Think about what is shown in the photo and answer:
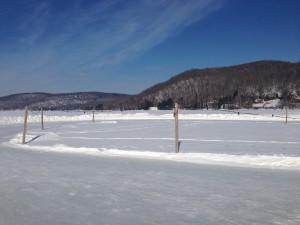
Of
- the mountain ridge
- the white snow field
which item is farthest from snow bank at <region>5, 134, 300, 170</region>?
the mountain ridge

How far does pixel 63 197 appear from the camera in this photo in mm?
5199

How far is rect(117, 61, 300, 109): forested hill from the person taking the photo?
124 metres

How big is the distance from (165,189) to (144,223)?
1.76 metres

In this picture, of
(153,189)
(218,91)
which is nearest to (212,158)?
(153,189)

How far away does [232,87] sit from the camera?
13662 cm

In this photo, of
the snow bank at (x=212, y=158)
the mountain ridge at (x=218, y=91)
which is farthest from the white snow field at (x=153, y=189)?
→ the mountain ridge at (x=218, y=91)

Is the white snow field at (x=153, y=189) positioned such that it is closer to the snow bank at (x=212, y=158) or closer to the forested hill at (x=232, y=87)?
the snow bank at (x=212, y=158)

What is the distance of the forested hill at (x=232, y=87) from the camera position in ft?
405

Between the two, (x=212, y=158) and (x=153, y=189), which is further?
(x=212, y=158)

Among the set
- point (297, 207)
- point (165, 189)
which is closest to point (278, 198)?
point (297, 207)

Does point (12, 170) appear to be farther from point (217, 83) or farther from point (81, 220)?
point (217, 83)

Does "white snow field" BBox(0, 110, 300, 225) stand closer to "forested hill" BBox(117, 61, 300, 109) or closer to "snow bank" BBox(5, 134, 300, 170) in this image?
"snow bank" BBox(5, 134, 300, 170)

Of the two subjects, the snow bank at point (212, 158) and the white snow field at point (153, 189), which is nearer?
the white snow field at point (153, 189)

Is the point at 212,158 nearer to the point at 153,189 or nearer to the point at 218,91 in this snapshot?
the point at 153,189
